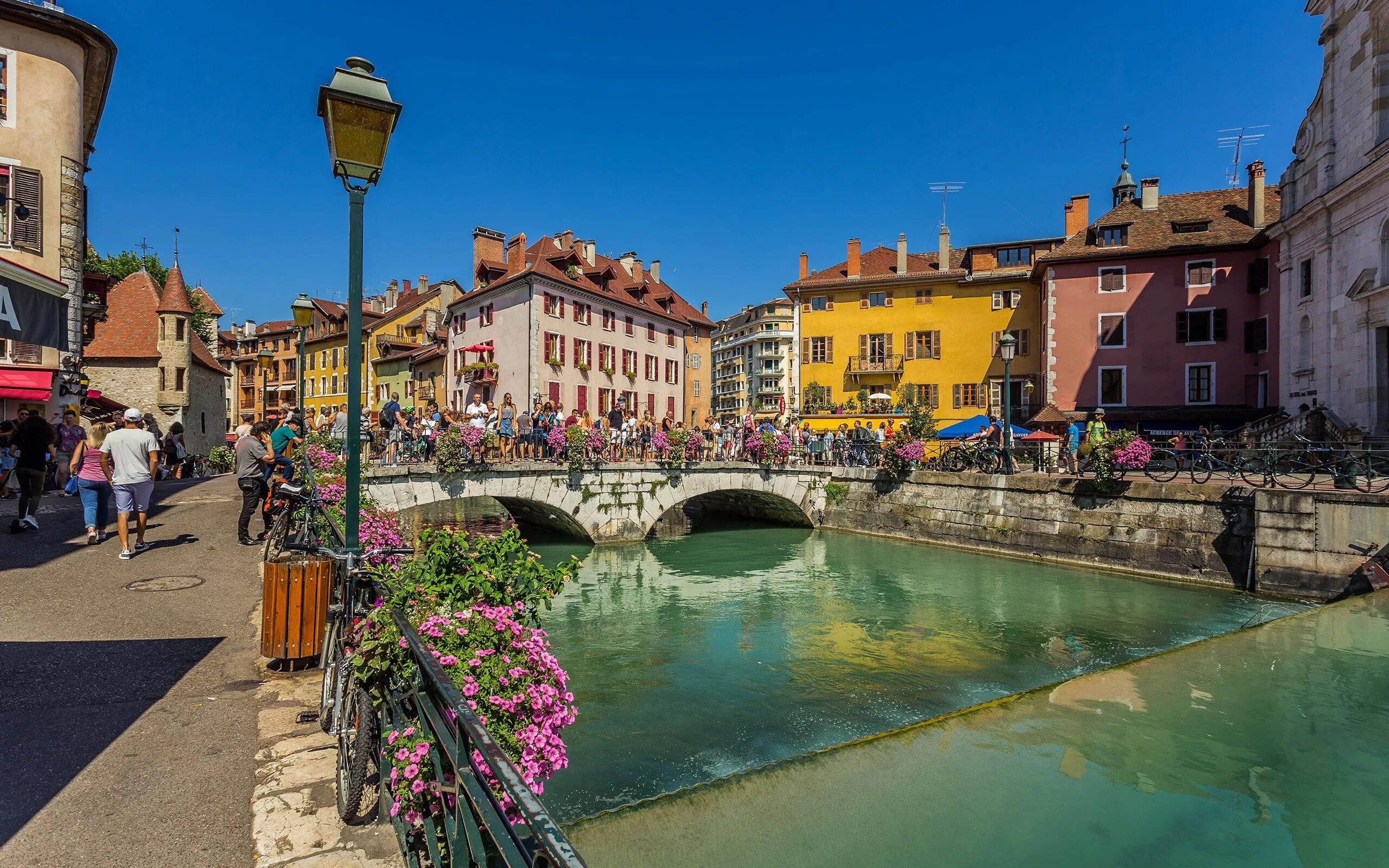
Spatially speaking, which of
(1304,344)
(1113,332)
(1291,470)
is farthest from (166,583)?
(1113,332)

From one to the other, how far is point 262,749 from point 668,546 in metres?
18.7

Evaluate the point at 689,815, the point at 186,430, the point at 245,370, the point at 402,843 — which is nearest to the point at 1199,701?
the point at 689,815

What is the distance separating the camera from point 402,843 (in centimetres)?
284

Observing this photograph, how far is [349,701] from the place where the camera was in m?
3.37

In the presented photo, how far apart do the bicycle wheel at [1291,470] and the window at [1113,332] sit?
1793cm

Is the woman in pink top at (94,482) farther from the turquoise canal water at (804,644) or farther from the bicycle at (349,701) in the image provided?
the bicycle at (349,701)

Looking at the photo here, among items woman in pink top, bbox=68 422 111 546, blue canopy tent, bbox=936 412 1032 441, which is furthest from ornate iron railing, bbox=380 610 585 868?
blue canopy tent, bbox=936 412 1032 441

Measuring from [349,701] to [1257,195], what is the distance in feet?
130

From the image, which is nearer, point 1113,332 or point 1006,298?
point 1113,332

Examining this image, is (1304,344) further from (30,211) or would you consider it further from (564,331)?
(30,211)

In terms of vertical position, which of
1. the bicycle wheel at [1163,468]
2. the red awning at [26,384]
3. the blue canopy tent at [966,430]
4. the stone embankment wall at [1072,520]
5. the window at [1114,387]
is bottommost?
the stone embankment wall at [1072,520]

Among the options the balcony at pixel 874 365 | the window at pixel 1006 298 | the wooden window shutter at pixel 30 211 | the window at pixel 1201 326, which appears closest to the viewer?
the wooden window shutter at pixel 30 211

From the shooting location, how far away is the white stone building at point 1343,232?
1975cm

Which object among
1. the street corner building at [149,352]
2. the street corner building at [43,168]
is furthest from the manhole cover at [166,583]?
the street corner building at [149,352]
